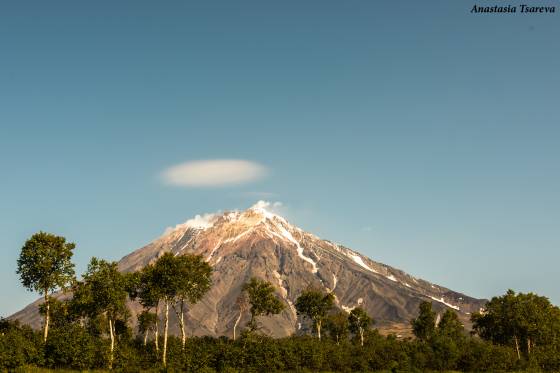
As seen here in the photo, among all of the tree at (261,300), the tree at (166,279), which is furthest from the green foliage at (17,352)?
the tree at (261,300)

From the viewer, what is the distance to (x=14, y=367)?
55.8 metres

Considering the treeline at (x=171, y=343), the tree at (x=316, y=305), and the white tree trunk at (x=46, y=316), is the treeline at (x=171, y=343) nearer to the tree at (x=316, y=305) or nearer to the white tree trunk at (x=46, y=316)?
the white tree trunk at (x=46, y=316)

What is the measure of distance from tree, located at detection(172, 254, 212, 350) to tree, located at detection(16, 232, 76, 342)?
621 inches

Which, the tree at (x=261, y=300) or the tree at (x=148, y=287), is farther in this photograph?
the tree at (x=261, y=300)

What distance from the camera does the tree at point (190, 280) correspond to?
261 feet

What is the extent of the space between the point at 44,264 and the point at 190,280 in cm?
2152

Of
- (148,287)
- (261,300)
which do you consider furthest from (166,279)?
(261,300)

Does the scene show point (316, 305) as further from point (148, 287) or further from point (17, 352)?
point (17, 352)

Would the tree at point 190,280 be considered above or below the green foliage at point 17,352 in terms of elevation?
above

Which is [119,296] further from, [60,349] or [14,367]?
[14,367]

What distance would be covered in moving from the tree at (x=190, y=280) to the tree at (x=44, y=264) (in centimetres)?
1577

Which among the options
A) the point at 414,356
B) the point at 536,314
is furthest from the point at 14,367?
the point at 536,314

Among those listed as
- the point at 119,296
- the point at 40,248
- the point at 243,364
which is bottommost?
the point at 243,364

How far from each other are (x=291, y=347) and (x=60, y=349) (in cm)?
3140
